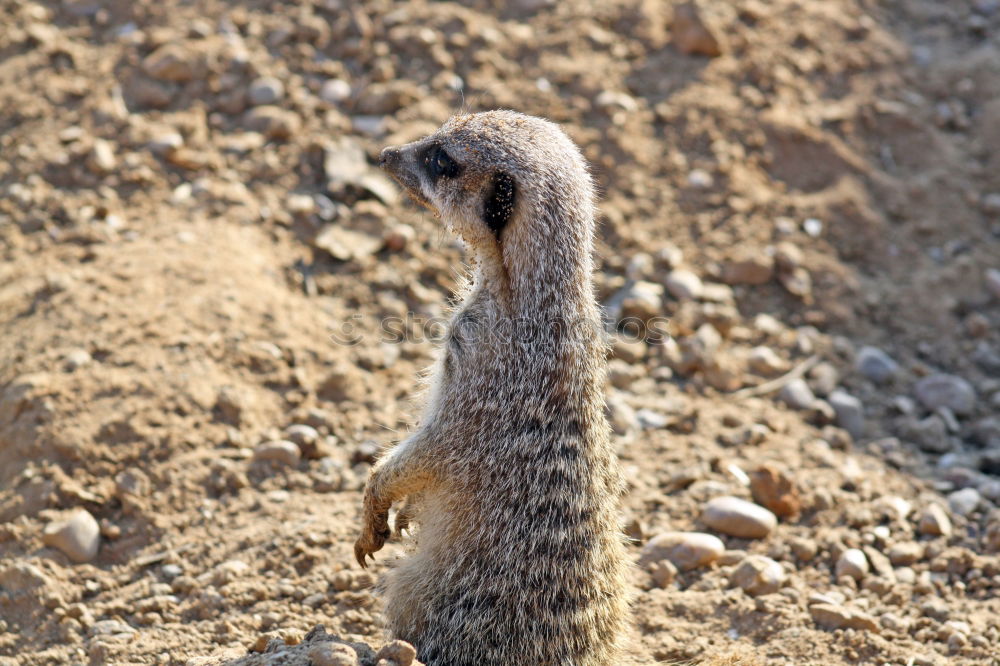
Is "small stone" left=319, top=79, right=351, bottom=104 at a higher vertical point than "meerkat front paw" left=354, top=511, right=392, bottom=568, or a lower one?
higher

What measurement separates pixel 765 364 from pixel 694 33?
6.22ft

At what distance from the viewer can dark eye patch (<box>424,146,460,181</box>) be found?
9.84ft

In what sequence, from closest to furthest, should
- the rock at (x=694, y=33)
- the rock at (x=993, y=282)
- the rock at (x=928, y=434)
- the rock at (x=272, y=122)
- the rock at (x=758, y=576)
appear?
the rock at (x=758, y=576), the rock at (x=928, y=434), the rock at (x=272, y=122), the rock at (x=993, y=282), the rock at (x=694, y=33)

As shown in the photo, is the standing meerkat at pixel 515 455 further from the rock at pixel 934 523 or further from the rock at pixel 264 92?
the rock at pixel 264 92

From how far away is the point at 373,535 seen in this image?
9.70 ft

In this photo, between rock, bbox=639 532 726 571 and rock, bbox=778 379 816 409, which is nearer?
rock, bbox=639 532 726 571

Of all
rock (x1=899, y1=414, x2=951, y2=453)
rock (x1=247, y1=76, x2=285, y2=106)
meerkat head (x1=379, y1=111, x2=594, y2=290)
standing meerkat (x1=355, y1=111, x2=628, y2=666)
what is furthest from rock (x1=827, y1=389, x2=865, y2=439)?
rock (x1=247, y1=76, x2=285, y2=106)

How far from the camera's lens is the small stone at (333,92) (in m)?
4.76

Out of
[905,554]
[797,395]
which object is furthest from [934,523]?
[797,395]

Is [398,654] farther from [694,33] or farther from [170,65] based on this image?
[694,33]

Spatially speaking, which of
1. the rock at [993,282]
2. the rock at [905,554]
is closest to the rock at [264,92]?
the rock at [905,554]

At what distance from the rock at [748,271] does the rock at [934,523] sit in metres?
1.36

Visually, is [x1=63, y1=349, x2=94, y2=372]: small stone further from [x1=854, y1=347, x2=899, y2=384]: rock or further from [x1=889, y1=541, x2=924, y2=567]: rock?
[x1=854, y1=347, x2=899, y2=384]: rock

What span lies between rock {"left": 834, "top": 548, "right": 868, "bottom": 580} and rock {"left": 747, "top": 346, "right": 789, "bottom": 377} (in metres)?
1.03
